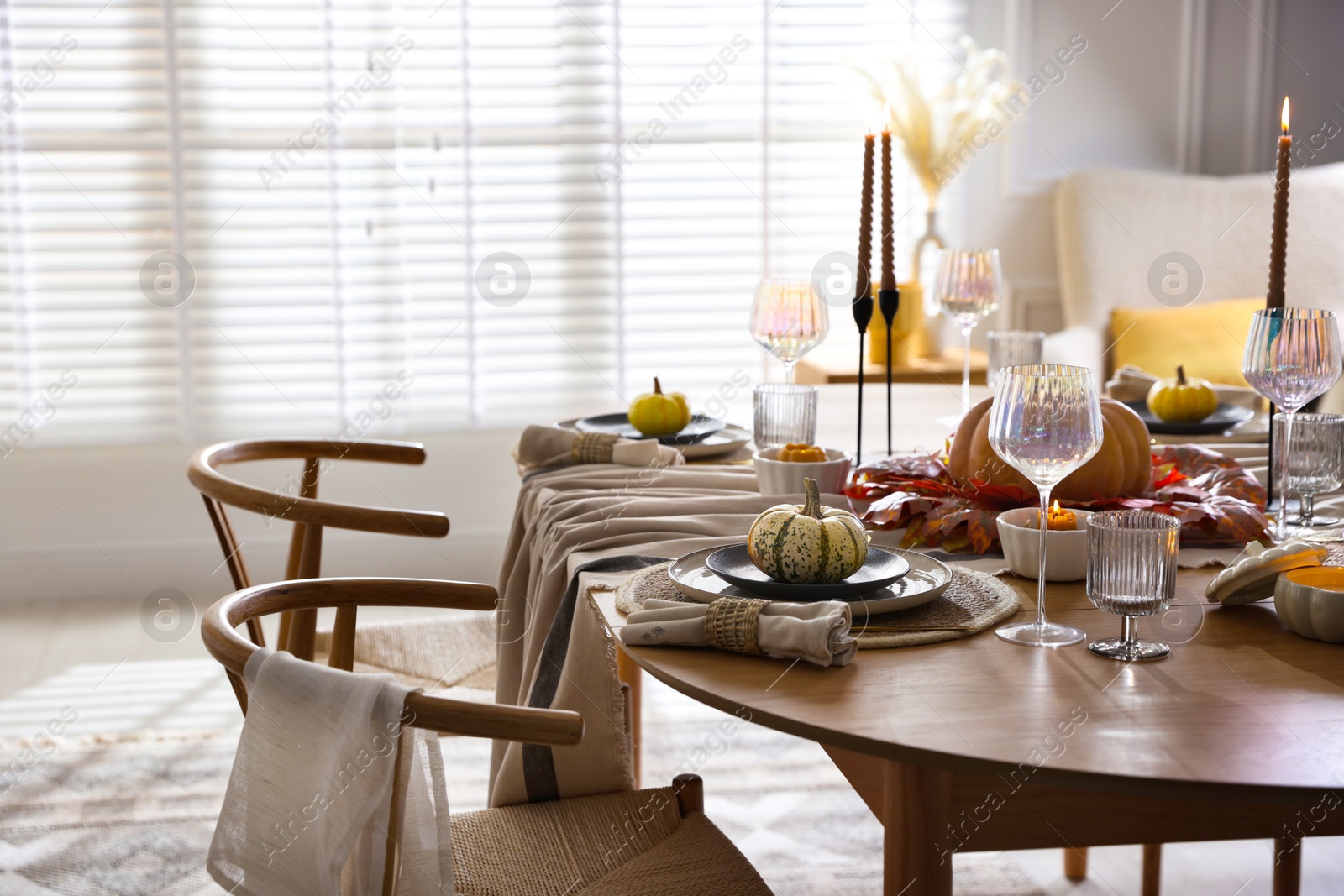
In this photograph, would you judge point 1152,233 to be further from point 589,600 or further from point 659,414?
point 589,600

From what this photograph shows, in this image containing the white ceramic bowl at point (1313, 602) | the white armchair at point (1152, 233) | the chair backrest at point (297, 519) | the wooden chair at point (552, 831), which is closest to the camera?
the white ceramic bowl at point (1313, 602)

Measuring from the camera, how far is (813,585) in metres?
1.10

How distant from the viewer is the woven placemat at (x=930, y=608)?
105cm

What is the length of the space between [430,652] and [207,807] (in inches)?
22.2

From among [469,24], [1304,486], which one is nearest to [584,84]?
[469,24]

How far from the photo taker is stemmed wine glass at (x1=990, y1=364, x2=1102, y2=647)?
104cm

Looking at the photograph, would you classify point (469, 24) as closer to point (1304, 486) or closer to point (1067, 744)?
point (1304, 486)

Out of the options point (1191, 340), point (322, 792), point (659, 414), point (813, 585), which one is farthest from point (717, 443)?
point (1191, 340)

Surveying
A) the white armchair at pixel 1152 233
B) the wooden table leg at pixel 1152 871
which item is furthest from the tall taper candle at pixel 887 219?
the white armchair at pixel 1152 233

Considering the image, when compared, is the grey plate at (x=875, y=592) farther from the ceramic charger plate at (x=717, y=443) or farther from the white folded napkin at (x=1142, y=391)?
the white folded napkin at (x=1142, y=391)

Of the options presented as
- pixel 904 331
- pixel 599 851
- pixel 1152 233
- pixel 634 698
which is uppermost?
pixel 1152 233

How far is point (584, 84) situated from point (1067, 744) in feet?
10.1

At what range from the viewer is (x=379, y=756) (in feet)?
3.06

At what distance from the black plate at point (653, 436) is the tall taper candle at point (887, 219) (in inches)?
16.1
